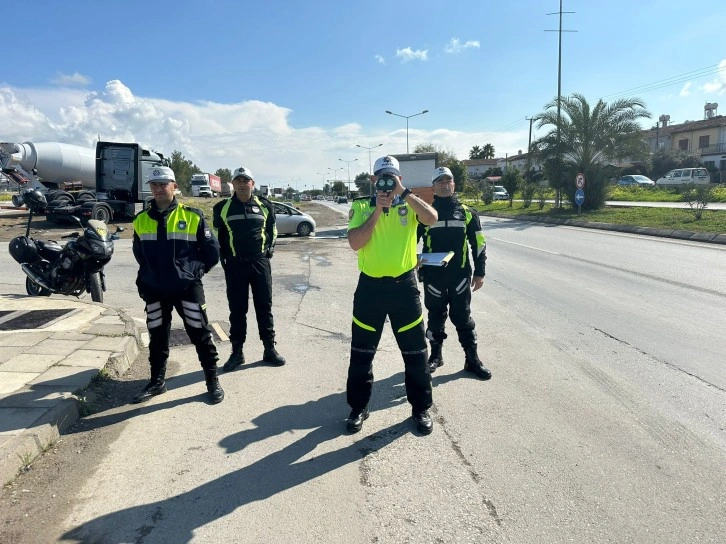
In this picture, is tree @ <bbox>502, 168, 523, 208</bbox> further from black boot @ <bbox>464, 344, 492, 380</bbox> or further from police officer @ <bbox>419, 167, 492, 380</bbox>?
black boot @ <bbox>464, 344, 492, 380</bbox>

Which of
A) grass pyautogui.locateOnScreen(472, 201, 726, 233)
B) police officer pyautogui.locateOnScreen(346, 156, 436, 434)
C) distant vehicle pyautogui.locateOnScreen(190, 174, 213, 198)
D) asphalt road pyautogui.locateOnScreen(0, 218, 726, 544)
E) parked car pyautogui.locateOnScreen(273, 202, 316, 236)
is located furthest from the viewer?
distant vehicle pyautogui.locateOnScreen(190, 174, 213, 198)

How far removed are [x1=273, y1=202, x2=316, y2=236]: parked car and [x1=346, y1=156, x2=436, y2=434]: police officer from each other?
1685 centimetres

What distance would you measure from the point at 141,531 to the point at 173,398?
1814mm

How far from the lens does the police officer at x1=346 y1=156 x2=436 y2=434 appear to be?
368 centimetres

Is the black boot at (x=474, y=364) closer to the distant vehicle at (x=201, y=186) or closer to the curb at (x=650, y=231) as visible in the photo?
the curb at (x=650, y=231)

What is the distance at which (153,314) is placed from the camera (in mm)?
4395

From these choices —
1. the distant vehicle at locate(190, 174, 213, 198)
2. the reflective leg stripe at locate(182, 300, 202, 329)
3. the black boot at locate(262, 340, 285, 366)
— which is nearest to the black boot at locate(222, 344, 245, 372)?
the black boot at locate(262, 340, 285, 366)

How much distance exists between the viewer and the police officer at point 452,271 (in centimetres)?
479

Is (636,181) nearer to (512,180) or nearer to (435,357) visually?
(512,180)

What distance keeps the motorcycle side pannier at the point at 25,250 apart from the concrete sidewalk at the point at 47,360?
0.59 metres

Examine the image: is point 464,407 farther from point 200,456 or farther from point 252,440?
point 200,456

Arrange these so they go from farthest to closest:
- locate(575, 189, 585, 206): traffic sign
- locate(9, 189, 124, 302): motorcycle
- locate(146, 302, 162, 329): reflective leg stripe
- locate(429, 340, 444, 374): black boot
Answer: locate(575, 189, 585, 206): traffic sign
locate(9, 189, 124, 302): motorcycle
locate(429, 340, 444, 374): black boot
locate(146, 302, 162, 329): reflective leg stripe

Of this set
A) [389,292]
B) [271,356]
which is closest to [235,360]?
[271,356]

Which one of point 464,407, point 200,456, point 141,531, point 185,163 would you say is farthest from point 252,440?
point 185,163
